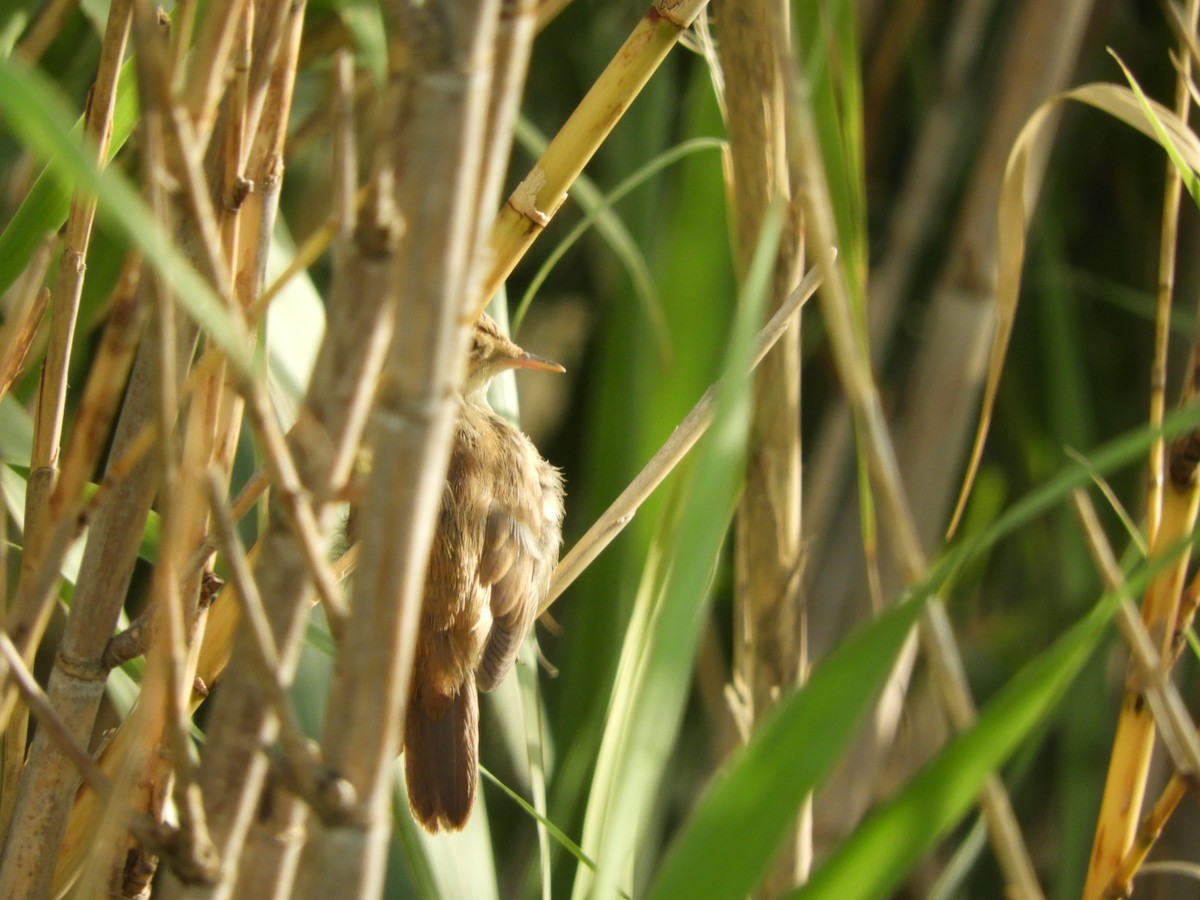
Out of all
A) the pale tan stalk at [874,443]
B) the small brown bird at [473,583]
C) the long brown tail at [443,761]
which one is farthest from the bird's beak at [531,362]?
the pale tan stalk at [874,443]

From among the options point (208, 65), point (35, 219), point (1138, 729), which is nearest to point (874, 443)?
point (208, 65)

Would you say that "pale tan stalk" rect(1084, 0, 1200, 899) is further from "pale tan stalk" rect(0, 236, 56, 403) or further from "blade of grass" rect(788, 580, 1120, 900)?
"pale tan stalk" rect(0, 236, 56, 403)

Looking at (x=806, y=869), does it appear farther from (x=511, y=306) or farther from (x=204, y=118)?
(x=511, y=306)

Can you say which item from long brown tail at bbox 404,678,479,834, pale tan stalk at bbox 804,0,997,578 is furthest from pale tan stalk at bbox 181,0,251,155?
pale tan stalk at bbox 804,0,997,578

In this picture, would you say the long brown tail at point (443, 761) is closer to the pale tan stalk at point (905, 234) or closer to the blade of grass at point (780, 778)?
the blade of grass at point (780, 778)

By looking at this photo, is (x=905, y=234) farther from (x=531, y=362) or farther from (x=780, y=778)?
(x=780, y=778)

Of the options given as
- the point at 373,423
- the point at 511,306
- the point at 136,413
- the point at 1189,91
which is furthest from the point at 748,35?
the point at 511,306
